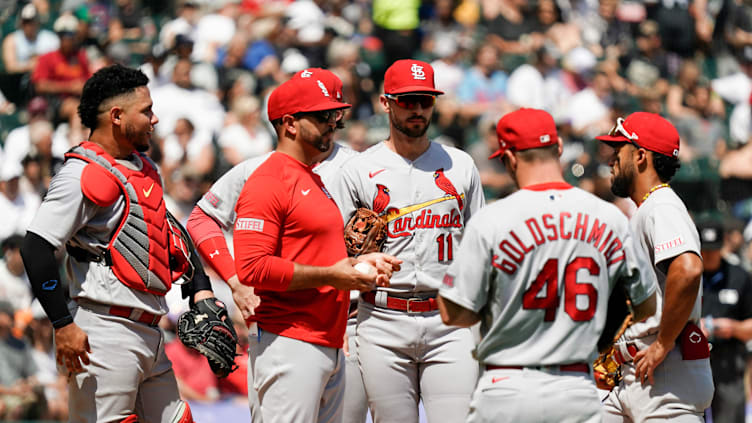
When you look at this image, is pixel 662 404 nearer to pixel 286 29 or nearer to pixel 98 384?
pixel 98 384

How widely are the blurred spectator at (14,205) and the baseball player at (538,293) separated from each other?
7.42m

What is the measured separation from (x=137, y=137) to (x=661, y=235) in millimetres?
2614

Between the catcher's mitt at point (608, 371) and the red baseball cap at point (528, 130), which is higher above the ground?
the red baseball cap at point (528, 130)

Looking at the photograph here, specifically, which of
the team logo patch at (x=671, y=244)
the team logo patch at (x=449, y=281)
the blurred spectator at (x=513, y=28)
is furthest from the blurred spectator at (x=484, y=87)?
the team logo patch at (x=449, y=281)

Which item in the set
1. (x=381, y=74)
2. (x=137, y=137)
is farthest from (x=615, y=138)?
(x=381, y=74)

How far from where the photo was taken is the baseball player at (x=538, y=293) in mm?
3611

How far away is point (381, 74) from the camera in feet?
41.0

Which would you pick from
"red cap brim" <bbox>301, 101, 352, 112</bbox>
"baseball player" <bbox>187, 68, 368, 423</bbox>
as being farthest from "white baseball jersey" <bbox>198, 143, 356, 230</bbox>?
"red cap brim" <bbox>301, 101, 352, 112</bbox>

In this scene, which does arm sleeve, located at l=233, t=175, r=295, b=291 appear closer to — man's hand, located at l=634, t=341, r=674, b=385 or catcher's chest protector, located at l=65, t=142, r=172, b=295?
catcher's chest protector, located at l=65, t=142, r=172, b=295

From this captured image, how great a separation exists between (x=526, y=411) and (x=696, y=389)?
1364 mm

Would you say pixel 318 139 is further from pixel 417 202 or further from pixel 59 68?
pixel 59 68

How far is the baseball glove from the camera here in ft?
14.9

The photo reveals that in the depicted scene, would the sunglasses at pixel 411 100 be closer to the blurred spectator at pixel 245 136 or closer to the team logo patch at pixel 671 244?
the team logo patch at pixel 671 244

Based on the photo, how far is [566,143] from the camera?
11.6m
